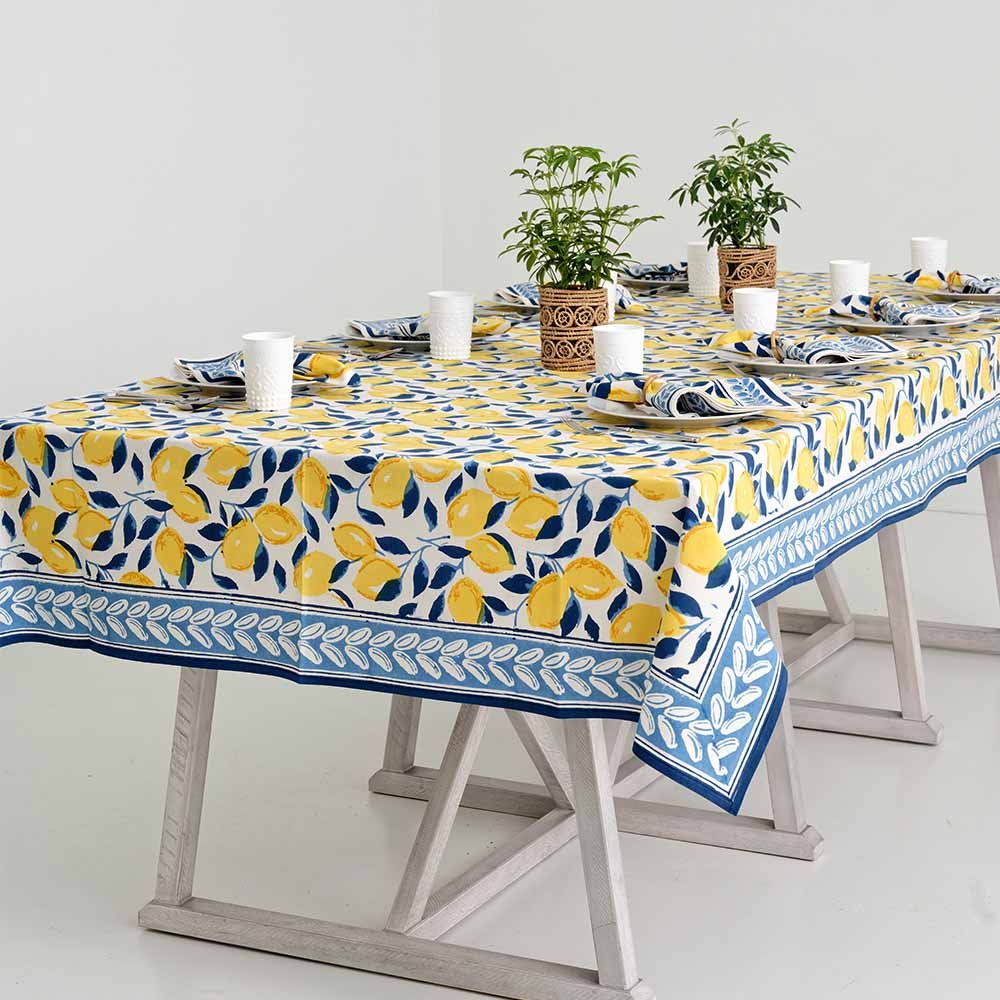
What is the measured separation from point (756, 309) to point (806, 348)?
0.35 m

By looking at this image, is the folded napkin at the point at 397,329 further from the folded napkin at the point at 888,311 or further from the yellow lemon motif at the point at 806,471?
the yellow lemon motif at the point at 806,471

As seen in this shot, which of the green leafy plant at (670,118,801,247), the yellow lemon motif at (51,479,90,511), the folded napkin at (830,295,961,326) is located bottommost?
the yellow lemon motif at (51,479,90,511)

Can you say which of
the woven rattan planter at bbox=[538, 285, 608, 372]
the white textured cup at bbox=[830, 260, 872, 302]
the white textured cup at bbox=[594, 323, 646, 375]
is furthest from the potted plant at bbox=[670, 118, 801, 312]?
the white textured cup at bbox=[594, 323, 646, 375]

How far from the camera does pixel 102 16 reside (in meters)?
4.55

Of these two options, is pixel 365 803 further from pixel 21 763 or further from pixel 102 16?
pixel 102 16

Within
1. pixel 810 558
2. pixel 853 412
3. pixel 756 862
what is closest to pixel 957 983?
pixel 756 862

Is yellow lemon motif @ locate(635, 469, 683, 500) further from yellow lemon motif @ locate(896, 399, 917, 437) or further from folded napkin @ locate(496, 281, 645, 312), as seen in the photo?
folded napkin @ locate(496, 281, 645, 312)

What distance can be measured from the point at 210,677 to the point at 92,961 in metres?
0.46

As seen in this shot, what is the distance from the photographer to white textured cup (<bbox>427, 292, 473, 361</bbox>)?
291cm

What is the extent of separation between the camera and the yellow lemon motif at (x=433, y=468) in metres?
2.03

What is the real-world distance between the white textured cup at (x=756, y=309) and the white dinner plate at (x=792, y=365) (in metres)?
0.27

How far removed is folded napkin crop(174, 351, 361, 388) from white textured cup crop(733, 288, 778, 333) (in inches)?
32.1

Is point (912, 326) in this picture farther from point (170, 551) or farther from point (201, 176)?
point (201, 176)

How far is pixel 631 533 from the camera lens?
1.94 m
